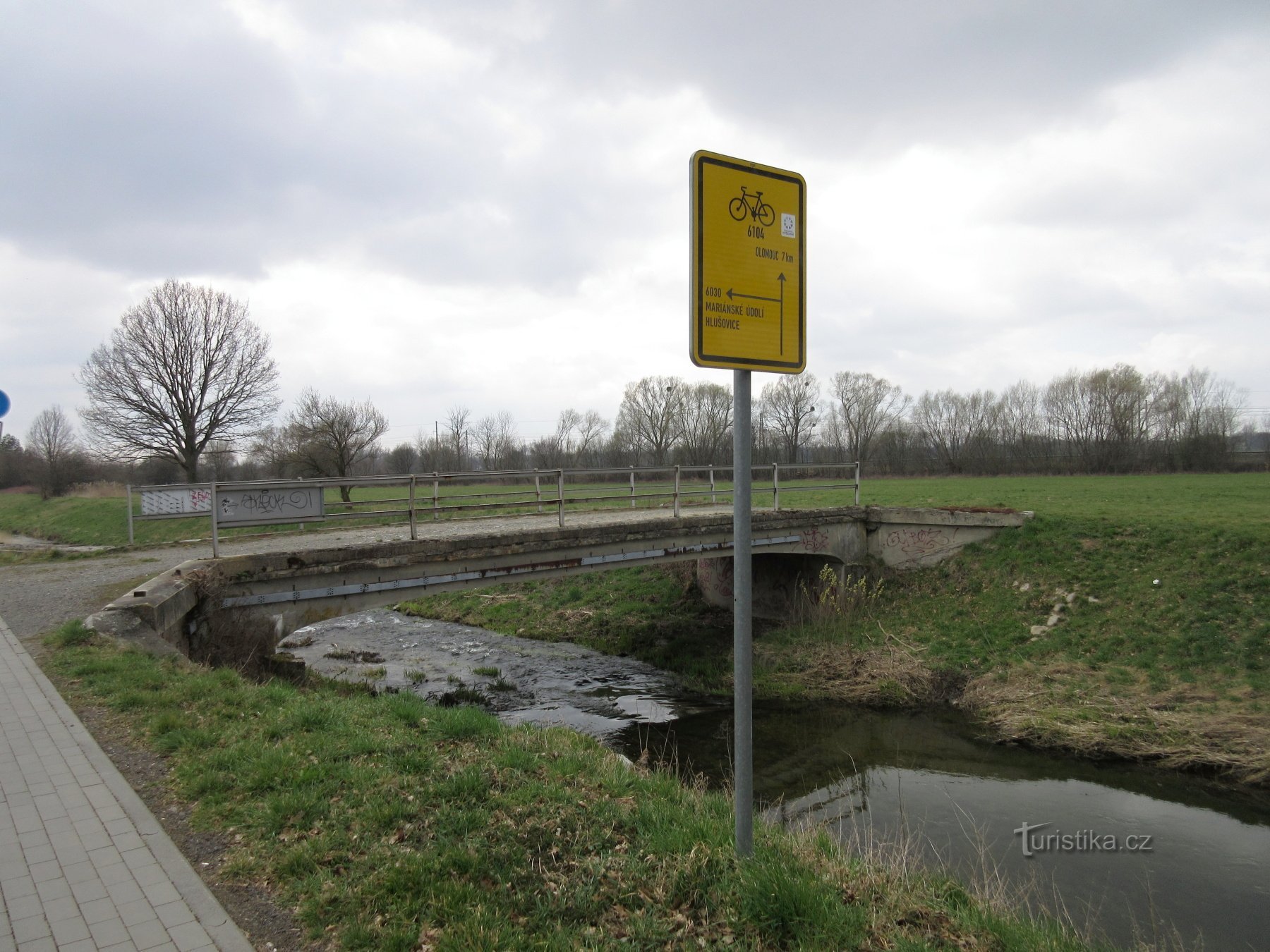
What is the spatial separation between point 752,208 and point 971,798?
837 cm

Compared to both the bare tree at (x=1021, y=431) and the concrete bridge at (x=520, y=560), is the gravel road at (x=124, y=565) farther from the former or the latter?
the bare tree at (x=1021, y=431)

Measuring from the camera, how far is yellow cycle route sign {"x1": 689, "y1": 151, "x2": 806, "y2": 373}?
290 cm

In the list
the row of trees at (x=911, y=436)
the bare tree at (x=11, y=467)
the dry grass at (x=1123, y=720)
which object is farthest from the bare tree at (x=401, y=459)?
the dry grass at (x=1123, y=720)

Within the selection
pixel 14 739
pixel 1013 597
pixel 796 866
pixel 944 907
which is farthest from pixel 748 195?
pixel 1013 597

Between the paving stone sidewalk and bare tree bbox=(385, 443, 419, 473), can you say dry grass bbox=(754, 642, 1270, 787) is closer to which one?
the paving stone sidewalk

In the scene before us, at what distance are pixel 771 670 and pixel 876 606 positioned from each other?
3.55 metres

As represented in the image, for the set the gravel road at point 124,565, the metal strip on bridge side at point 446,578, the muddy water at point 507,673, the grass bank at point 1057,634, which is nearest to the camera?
the gravel road at point 124,565

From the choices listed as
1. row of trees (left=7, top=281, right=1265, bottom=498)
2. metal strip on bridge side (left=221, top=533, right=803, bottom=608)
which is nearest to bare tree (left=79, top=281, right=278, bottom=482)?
row of trees (left=7, top=281, right=1265, bottom=498)

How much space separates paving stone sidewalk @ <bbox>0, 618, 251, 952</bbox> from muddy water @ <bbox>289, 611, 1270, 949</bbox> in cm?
456

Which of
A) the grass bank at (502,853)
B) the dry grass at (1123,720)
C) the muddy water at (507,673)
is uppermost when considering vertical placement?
the grass bank at (502,853)

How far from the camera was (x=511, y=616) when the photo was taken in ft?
68.2

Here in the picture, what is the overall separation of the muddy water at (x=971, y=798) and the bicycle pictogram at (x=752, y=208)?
4.71 metres

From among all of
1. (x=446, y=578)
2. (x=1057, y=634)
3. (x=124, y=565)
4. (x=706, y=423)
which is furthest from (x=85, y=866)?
(x=706, y=423)

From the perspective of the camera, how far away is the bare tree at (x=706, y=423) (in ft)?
206
